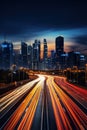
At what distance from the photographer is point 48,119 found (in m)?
31.5

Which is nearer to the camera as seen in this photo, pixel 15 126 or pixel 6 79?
pixel 15 126

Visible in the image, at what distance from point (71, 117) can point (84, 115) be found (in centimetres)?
212

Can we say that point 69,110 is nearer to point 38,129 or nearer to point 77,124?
point 77,124

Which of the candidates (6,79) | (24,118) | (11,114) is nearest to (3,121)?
(24,118)

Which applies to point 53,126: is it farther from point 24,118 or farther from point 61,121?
point 24,118

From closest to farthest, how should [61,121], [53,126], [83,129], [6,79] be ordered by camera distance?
[83,129] < [53,126] < [61,121] < [6,79]

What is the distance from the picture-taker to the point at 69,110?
37969mm

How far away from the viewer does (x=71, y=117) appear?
32.2 m

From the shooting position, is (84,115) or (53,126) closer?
(53,126)

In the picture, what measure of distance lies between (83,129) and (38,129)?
12.7 ft

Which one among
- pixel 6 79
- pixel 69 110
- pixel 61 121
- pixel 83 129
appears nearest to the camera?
pixel 83 129

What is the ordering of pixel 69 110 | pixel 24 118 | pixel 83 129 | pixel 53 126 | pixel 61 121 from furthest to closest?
pixel 69 110 → pixel 24 118 → pixel 61 121 → pixel 53 126 → pixel 83 129

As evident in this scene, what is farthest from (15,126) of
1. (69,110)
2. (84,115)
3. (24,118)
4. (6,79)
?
(6,79)

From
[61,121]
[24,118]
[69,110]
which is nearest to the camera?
[61,121]
